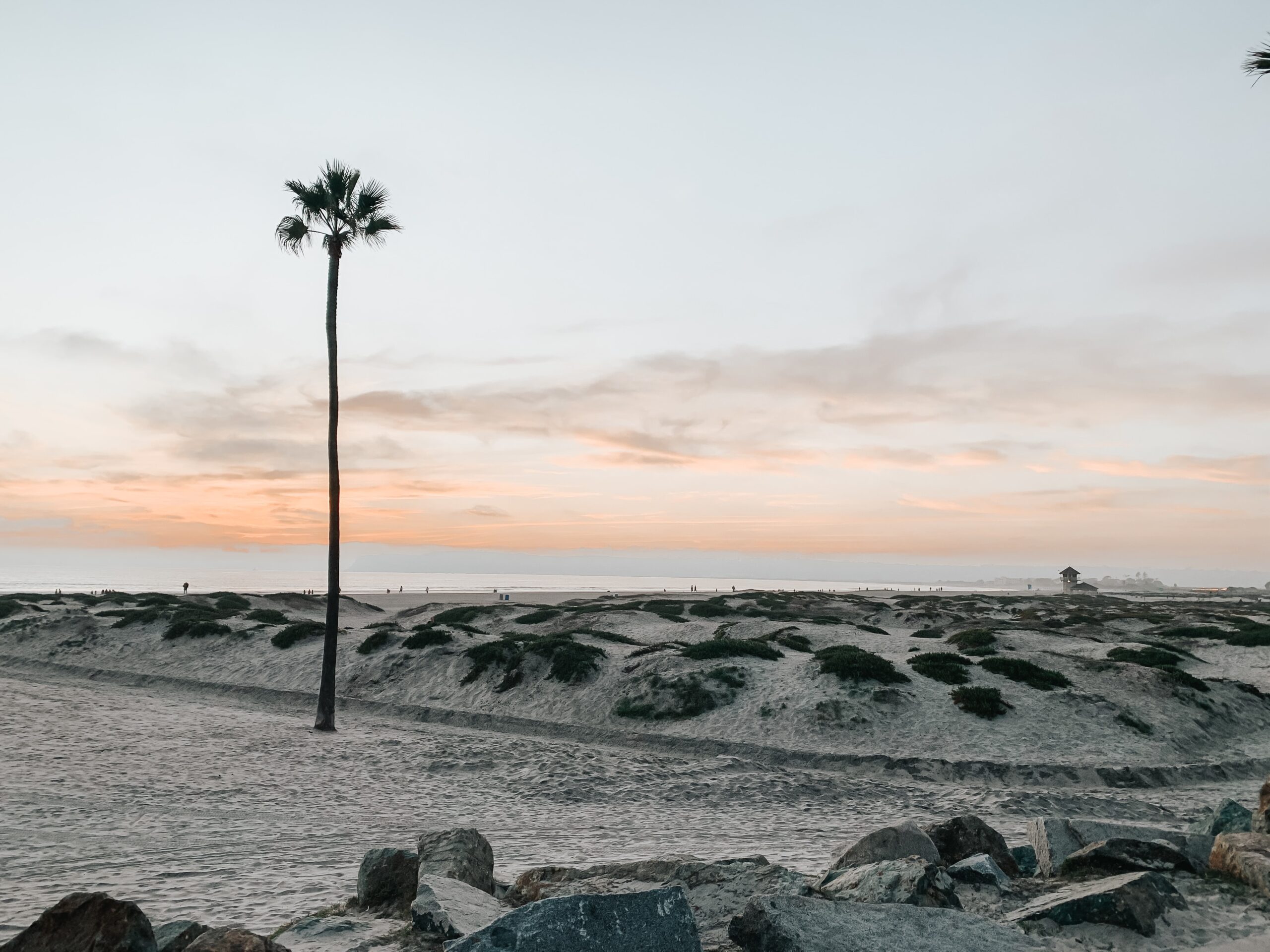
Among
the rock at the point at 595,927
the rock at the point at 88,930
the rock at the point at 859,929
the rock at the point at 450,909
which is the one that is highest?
the rock at the point at 595,927

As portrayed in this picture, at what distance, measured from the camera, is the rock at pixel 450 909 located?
6.90 m

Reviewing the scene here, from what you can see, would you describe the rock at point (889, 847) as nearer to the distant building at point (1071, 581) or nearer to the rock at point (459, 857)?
the rock at point (459, 857)

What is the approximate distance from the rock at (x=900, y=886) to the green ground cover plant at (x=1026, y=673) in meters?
19.5

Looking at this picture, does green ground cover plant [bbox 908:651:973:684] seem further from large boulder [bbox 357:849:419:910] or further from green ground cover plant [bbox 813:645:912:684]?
large boulder [bbox 357:849:419:910]

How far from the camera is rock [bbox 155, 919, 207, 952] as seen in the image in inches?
255

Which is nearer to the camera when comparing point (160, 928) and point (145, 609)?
point (160, 928)

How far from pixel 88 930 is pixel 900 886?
686 cm

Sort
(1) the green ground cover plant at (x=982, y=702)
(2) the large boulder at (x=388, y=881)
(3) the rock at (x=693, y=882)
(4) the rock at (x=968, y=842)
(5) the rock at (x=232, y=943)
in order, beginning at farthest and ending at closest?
(1) the green ground cover plant at (x=982, y=702)
(4) the rock at (x=968, y=842)
(2) the large boulder at (x=388, y=881)
(3) the rock at (x=693, y=882)
(5) the rock at (x=232, y=943)

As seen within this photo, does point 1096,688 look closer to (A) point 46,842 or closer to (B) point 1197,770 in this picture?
(B) point 1197,770

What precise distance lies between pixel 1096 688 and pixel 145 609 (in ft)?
150

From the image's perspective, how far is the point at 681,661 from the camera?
28.1 m

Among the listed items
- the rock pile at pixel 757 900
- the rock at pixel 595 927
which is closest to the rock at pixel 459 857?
the rock pile at pixel 757 900

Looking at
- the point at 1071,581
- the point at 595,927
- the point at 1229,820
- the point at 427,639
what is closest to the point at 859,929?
the point at 595,927

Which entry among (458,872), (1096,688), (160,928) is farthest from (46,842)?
(1096,688)
